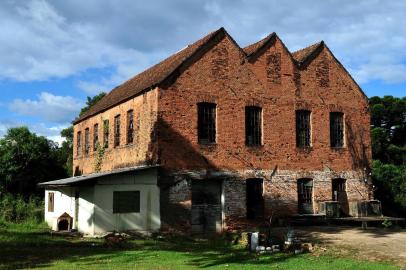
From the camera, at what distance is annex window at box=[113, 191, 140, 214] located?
20.0 m

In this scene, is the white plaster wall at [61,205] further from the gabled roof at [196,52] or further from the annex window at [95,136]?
the gabled roof at [196,52]

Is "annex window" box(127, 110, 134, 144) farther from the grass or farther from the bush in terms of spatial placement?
the bush

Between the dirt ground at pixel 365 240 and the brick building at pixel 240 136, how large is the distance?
300 cm

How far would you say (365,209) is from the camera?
24391mm

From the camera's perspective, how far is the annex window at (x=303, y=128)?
24.2m

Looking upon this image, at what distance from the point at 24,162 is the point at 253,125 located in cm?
2117

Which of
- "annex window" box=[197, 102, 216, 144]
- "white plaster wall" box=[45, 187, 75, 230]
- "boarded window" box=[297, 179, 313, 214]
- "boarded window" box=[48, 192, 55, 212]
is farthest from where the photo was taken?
"boarded window" box=[48, 192, 55, 212]

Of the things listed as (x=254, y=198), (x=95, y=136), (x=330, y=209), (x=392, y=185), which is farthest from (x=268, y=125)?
(x=392, y=185)

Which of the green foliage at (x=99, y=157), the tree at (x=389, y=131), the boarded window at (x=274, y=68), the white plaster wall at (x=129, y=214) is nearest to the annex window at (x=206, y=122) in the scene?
the white plaster wall at (x=129, y=214)

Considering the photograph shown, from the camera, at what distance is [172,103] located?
21.0 metres

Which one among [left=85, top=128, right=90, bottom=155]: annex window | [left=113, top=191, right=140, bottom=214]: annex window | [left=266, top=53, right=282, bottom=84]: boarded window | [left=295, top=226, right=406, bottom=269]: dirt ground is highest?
[left=266, top=53, right=282, bottom=84]: boarded window

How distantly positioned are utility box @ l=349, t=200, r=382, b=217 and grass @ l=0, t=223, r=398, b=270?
8353 millimetres

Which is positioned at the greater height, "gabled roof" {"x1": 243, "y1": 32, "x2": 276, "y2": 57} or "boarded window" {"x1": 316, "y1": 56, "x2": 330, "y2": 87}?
"gabled roof" {"x1": 243, "y1": 32, "x2": 276, "y2": 57}

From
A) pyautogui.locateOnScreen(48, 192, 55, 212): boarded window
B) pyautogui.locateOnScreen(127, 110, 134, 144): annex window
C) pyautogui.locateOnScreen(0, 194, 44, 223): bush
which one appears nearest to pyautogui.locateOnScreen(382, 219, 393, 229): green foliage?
A: pyautogui.locateOnScreen(127, 110, 134, 144): annex window
